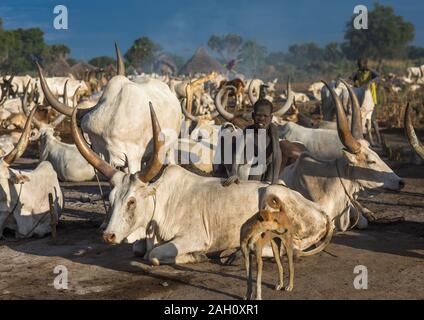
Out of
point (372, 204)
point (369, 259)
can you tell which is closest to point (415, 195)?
point (372, 204)

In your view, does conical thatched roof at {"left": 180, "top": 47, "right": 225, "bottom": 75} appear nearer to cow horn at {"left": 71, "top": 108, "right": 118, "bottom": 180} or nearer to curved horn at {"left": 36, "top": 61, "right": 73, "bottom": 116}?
curved horn at {"left": 36, "top": 61, "right": 73, "bottom": 116}

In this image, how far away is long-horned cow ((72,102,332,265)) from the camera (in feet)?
21.4

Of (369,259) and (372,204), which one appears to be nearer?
(369,259)

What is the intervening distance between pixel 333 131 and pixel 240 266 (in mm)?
5251

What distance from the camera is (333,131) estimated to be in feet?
37.2

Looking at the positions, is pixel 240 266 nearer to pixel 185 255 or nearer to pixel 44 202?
pixel 185 255

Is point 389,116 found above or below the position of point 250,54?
below

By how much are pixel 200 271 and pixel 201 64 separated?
2514 inches

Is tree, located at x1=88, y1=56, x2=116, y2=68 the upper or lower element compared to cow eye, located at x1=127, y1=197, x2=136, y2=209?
upper

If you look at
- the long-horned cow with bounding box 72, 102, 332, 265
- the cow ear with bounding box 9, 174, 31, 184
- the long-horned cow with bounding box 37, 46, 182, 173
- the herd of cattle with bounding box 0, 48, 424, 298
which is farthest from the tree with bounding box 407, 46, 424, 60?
the long-horned cow with bounding box 72, 102, 332, 265

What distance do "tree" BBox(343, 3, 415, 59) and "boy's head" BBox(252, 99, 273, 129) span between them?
227 ft

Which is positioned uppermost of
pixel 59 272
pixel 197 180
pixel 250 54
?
pixel 250 54
